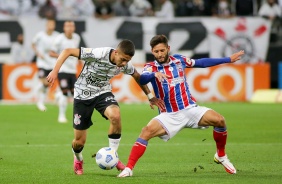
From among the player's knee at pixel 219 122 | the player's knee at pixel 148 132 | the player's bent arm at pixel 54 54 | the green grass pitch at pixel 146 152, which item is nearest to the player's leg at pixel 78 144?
the green grass pitch at pixel 146 152

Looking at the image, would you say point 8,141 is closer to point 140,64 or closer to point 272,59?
point 140,64

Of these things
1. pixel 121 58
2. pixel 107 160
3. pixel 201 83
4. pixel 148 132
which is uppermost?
pixel 121 58

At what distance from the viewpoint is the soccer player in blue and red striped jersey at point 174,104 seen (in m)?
10.8

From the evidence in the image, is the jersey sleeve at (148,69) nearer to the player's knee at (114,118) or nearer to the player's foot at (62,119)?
the player's knee at (114,118)

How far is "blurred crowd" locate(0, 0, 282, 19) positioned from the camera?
28.2 m

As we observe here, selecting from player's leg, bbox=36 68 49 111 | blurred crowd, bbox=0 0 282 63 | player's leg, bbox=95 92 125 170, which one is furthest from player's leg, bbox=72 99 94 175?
blurred crowd, bbox=0 0 282 63

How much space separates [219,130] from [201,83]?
16.0 meters

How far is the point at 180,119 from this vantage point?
432 inches

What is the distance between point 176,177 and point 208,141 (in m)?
5.25

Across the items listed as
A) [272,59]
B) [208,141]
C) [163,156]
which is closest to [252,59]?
[272,59]

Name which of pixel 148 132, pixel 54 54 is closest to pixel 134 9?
pixel 54 54

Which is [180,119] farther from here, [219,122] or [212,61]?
[212,61]

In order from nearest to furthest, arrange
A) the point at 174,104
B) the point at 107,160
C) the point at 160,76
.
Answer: the point at 160,76
the point at 107,160
the point at 174,104

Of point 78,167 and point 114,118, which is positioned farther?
point 78,167
